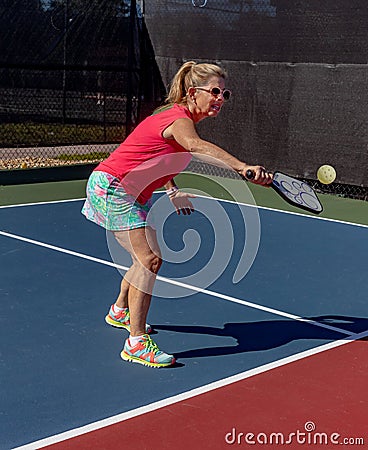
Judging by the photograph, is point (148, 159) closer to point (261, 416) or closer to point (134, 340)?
point (134, 340)

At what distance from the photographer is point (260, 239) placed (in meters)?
6.66

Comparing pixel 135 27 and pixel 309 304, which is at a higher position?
pixel 135 27

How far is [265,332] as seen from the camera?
14.1ft

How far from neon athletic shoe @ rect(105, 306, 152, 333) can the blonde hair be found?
3.89ft

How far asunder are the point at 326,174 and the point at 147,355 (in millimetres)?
5781

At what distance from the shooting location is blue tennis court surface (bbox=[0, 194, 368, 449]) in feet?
11.1

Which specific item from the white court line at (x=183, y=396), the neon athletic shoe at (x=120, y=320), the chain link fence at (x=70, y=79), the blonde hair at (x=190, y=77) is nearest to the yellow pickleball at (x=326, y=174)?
the chain link fence at (x=70, y=79)

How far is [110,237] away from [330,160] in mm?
4193

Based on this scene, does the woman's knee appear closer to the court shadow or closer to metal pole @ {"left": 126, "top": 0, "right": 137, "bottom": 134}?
the court shadow

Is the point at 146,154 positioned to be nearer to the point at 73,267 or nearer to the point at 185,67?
the point at 185,67

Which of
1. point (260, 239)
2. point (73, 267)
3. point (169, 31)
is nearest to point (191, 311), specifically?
point (73, 267)

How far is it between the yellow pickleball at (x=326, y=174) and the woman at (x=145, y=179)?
5.48 metres

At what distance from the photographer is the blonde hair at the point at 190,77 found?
365 cm

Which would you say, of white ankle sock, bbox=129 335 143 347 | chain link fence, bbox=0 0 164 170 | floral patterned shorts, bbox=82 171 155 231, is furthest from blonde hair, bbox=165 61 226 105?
chain link fence, bbox=0 0 164 170
